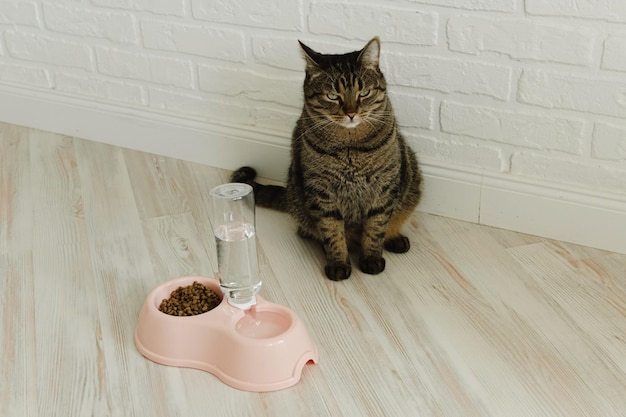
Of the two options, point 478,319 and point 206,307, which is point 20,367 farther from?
point 478,319

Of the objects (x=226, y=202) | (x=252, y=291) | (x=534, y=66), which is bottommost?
(x=252, y=291)

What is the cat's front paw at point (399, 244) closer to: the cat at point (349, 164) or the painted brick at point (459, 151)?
the cat at point (349, 164)

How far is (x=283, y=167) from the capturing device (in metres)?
2.20

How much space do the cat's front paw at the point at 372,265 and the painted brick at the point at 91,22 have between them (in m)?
1.06

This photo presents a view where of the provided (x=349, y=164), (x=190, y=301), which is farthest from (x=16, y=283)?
(x=349, y=164)

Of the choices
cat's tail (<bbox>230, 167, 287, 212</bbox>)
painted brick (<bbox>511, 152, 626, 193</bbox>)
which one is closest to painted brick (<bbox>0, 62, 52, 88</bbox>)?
cat's tail (<bbox>230, 167, 287, 212</bbox>)

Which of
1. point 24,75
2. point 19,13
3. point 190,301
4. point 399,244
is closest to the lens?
point 190,301

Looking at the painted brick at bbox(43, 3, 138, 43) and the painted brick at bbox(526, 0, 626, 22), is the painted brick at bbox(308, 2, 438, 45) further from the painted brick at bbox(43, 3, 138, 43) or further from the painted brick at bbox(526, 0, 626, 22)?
the painted brick at bbox(43, 3, 138, 43)

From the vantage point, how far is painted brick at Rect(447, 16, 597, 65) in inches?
64.8

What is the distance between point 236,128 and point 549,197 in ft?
3.13

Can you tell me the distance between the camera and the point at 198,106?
227cm

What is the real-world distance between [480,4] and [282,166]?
2.57ft

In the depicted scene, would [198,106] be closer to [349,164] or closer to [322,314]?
[349,164]

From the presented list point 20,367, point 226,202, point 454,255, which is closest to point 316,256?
point 454,255
